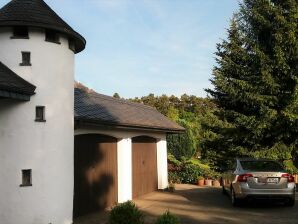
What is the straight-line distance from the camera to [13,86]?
360 inches

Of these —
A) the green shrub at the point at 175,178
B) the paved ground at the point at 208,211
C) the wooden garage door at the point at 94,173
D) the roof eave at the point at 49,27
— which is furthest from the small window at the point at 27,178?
the green shrub at the point at 175,178

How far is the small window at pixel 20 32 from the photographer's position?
33.0 feet

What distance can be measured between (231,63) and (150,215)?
11107 mm

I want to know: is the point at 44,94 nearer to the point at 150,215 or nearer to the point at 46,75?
the point at 46,75

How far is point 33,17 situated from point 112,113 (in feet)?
20.5

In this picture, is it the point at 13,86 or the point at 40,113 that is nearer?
the point at 13,86

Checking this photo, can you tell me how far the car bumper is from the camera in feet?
42.3

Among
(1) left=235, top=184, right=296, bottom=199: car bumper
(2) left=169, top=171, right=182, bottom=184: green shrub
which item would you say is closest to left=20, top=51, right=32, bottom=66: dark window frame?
(1) left=235, top=184, right=296, bottom=199: car bumper

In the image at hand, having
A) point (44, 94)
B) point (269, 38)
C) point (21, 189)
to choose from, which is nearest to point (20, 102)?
point (44, 94)

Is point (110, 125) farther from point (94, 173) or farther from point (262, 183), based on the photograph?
point (262, 183)

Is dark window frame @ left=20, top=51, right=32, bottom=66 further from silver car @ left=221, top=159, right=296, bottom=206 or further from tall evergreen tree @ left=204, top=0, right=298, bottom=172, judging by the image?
tall evergreen tree @ left=204, top=0, right=298, bottom=172

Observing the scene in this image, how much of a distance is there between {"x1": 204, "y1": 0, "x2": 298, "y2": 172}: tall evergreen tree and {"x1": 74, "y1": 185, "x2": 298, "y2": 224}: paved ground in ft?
14.9

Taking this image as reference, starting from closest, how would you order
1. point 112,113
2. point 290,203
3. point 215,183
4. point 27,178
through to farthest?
point 27,178 < point 290,203 < point 112,113 < point 215,183

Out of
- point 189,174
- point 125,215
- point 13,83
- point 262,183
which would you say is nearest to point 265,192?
point 262,183
